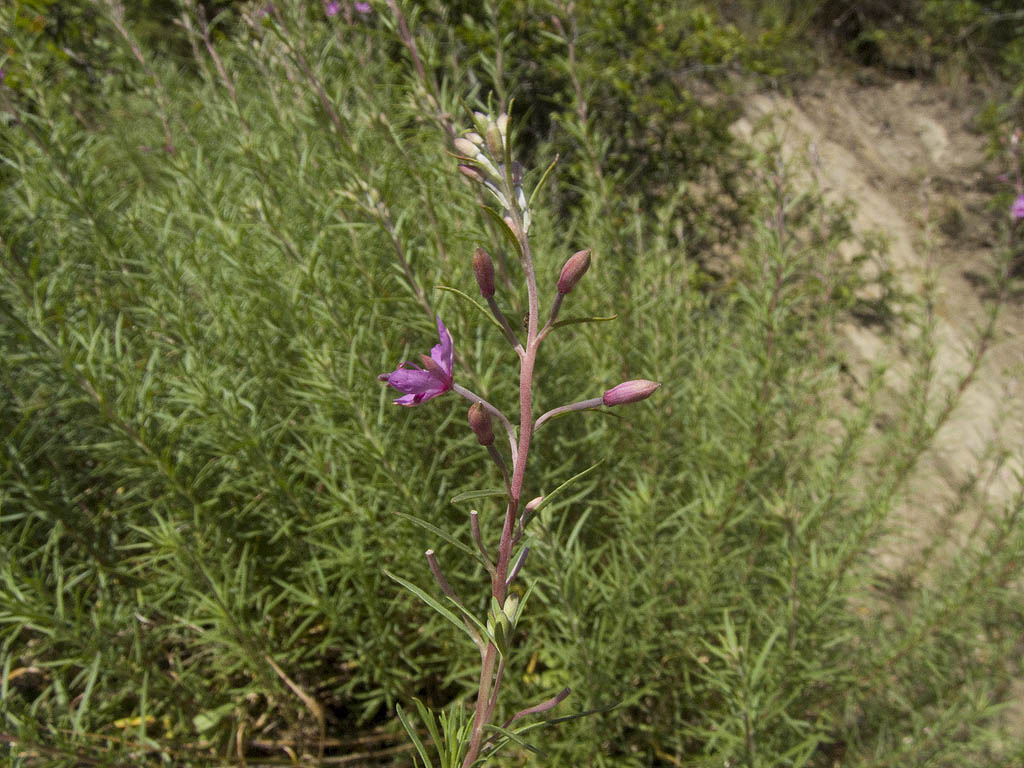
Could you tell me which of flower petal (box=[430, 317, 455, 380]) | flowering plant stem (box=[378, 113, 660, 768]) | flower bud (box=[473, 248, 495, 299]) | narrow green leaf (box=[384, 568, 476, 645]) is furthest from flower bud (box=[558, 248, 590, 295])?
narrow green leaf (box=[384, 568, 476, 645])

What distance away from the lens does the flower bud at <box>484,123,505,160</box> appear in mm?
1041

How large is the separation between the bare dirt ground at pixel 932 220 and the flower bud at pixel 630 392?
4375 millimetres

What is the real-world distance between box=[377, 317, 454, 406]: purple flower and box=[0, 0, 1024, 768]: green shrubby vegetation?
850 mm

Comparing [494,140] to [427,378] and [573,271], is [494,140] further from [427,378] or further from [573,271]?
[427,378]

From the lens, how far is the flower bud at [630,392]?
102 cm

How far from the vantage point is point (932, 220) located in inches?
259

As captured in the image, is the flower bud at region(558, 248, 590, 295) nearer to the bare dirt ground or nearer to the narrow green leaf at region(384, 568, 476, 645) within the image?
the narrow green leaf at region(384, 568, 476, 645)

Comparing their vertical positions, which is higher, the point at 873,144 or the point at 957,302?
the point at 873,144

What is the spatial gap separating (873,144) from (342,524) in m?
7.64

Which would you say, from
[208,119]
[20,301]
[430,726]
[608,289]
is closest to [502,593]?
[430,726]

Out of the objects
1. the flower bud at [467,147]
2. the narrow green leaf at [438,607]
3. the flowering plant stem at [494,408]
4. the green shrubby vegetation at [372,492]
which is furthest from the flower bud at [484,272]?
the green shrubby vegetation at [372,492]

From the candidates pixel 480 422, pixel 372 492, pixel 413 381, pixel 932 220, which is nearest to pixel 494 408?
pixel 480 422

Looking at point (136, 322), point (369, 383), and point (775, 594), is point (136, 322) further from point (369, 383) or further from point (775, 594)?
point (775, 594)

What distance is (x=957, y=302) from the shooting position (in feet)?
20.6
